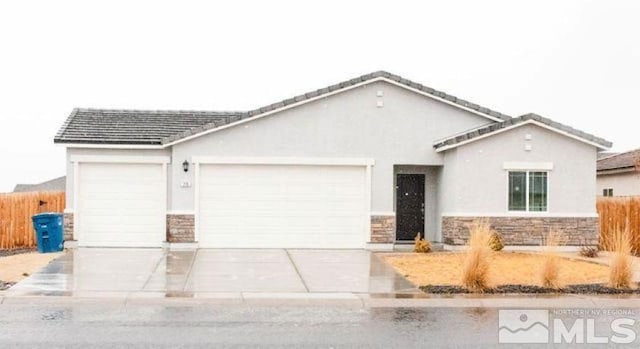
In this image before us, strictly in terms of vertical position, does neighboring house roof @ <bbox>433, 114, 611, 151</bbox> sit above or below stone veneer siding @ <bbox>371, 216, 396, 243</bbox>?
above

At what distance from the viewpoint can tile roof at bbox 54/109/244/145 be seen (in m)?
22.0

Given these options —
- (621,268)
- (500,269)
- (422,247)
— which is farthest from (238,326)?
(422,247)

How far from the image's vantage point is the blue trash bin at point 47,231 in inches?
807

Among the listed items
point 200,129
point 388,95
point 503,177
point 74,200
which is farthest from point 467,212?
point 74,200

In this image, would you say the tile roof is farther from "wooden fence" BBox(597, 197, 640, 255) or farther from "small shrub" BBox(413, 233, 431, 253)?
"wooden fence" BBox(597, 197, 640, 255)

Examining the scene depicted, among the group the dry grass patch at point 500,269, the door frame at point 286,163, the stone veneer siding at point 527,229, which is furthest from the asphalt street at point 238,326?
the door frame at point 286,163

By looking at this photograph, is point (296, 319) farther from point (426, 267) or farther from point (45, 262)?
point (45, 262)

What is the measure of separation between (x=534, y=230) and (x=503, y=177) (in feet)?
5.61

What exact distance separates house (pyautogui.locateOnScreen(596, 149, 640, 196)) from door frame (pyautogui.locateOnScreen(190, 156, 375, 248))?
39.7 feet

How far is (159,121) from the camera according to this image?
2417 cm

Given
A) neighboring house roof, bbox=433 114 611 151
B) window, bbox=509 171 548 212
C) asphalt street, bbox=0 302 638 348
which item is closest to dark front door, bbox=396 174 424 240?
neighboring house roof, bbox=433 114 611 151

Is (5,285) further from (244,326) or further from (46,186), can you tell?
(46,186)

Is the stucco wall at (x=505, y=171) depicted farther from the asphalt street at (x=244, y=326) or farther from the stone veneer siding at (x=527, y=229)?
the asphalt street at (x=244, y=326)

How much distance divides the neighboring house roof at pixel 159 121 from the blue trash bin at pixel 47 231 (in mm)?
2386
